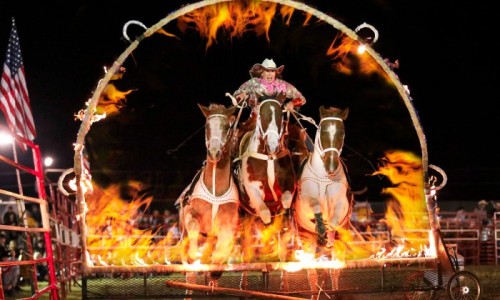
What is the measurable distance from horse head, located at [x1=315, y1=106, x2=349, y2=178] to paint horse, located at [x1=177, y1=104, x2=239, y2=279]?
1120 millimetres

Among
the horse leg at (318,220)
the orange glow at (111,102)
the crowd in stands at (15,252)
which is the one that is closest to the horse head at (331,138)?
the horse leg at (318,220)

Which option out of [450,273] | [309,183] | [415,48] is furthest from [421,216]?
[415,48]

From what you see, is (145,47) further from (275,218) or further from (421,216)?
(421,216)

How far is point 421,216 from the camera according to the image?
41.6ft

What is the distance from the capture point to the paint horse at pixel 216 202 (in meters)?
7.59

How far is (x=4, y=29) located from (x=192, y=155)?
9339 millimetres

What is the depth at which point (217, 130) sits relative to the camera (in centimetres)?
750

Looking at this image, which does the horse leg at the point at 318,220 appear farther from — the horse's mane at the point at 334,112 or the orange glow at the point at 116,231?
the orange glow at the point at 116,231

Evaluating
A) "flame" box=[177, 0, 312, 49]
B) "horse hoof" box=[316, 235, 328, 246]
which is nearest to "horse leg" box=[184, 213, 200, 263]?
"horse hoof" box=[316, 235, 328, 246]

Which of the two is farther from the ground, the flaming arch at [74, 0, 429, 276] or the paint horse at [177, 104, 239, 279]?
the flaming arch at [74, 0, 429, 276]

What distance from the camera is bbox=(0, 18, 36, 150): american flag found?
872cm

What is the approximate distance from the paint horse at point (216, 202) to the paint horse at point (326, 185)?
2.98ft

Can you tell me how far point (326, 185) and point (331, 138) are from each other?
634 mm

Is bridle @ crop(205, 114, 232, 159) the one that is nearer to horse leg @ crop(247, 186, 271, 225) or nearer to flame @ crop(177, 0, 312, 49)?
horse leg @ crop(247, 186, 271, 225)
